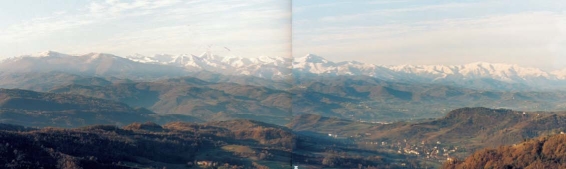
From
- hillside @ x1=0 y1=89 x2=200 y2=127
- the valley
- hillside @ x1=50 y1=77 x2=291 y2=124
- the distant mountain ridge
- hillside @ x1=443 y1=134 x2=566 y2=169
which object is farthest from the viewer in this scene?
hillside @ x1=50 y1=77 x2=291 y2=124

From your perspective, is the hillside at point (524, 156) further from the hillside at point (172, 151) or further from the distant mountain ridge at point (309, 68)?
the hillside at point (172, 151)

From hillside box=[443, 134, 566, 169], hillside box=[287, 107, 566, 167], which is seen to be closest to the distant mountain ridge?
hillside box=[287, 107, 566, 167]

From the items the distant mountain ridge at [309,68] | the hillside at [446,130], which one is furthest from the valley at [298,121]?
the distant mountain ridge at [309,68]

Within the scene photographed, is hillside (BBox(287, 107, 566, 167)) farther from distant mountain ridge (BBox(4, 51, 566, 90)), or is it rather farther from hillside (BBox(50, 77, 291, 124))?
hillside (BBox(50, 77, 291, 124))

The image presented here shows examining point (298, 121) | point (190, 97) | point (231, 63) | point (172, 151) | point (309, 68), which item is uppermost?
point (231, 63)

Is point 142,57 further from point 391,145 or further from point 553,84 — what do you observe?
point 553,84

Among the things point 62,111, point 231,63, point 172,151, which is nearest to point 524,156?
point 172,151

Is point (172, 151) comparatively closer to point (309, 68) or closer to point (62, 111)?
point (309, 68)
